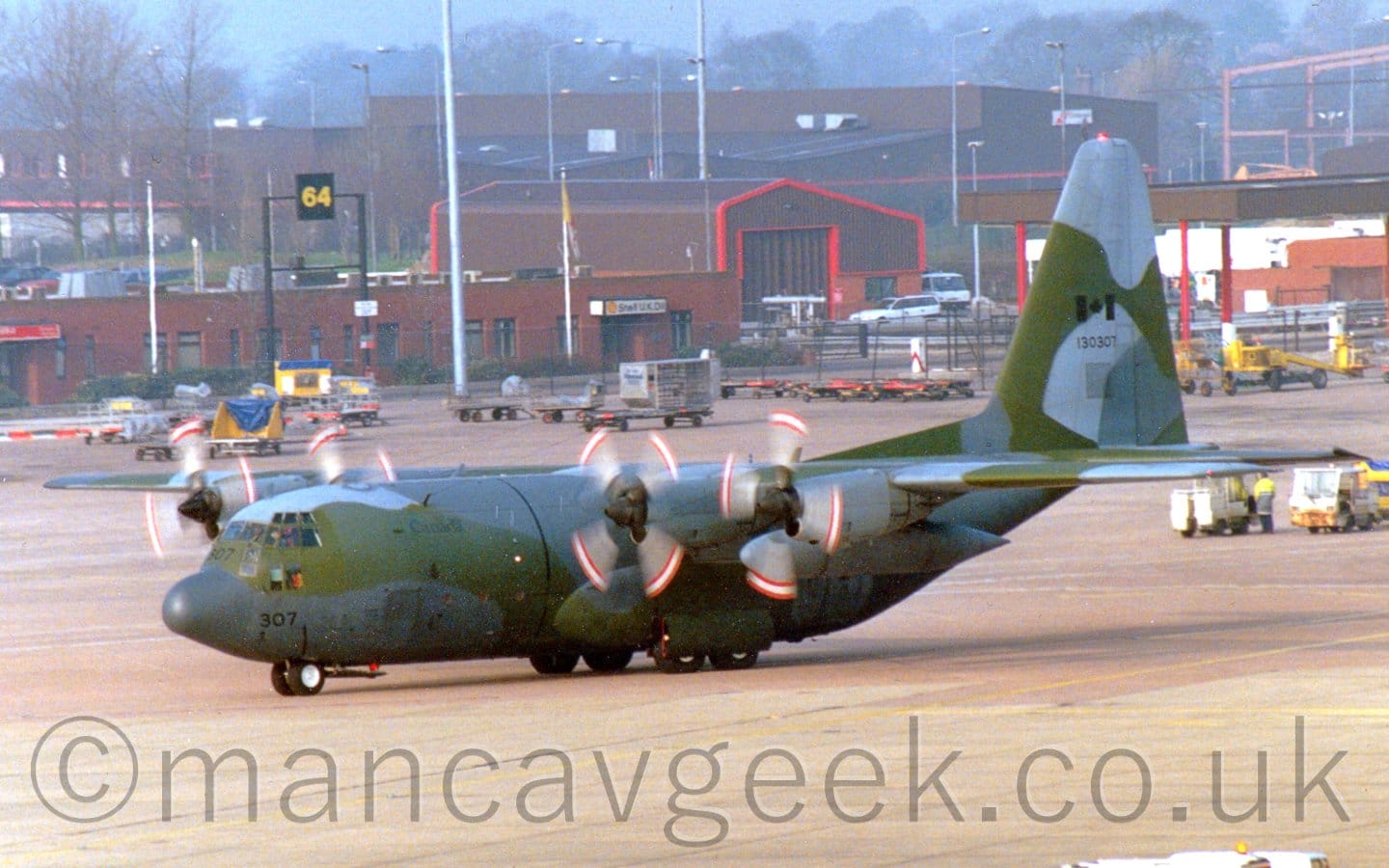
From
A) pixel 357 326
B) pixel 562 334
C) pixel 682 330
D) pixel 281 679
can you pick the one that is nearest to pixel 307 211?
pixel 357 326

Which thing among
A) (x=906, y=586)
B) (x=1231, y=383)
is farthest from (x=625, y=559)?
(x=1231, y=383)

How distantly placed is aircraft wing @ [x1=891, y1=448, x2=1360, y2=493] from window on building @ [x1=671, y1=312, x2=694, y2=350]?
74431mm

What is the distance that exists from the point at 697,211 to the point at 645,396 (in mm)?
45844

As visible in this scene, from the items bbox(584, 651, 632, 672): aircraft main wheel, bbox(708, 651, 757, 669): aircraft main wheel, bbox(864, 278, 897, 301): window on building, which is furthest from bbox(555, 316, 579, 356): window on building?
bbox(708, 651, 757, 669): aircraft main wheel

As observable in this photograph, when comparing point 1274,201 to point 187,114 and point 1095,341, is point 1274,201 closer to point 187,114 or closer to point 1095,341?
point 1095,341

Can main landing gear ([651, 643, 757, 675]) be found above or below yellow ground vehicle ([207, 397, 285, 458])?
below

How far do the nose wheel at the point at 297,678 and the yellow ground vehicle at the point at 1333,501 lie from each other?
27.6 metres

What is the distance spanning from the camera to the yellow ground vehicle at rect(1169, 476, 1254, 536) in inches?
1727

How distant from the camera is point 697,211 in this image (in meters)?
114

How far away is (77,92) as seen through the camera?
16050 centimetres

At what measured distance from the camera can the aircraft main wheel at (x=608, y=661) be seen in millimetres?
28000

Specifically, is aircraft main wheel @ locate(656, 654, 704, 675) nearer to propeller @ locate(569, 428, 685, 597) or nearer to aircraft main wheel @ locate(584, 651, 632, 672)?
aircraft main wheel @ locate(584, 651, 632, 672)

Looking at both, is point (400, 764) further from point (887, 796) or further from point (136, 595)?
point (136, 595)

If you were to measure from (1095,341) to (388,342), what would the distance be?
6797 cm
